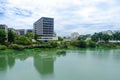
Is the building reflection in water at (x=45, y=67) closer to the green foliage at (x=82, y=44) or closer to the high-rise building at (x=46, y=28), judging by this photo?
the green foliage at (x=82, y=44)

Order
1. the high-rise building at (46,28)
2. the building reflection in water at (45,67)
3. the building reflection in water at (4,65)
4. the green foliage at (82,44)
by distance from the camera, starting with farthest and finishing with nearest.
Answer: the high-rise building at (46,28) → the green foliage at (82,44) → the building reflection in water at (45,67) → the building reflection in water at (4,65)

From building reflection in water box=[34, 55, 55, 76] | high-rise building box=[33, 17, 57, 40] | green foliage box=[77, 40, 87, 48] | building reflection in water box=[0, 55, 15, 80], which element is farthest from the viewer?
high-rise building box=[33, 17, 57, 40]

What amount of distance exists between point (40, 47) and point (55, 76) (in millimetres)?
17924

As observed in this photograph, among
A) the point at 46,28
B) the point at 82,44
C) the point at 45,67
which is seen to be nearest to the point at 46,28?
the point at 46,28

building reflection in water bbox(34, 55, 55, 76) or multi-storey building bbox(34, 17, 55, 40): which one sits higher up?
multi-storey building bbox(34, 17, 55, 40)

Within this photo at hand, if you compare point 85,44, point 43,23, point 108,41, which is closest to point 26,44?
point 85,44

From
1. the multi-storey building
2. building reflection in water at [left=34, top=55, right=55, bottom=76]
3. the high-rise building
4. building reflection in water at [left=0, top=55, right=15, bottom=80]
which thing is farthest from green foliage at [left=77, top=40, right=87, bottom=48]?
building reflection in water at [left=0, top=55, right=15, bottom=80]

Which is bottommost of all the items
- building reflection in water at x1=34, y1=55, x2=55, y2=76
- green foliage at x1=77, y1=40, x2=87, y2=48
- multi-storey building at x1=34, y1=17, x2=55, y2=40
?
building reflection in water at x1=34, y1=55, x2=55, y2=76

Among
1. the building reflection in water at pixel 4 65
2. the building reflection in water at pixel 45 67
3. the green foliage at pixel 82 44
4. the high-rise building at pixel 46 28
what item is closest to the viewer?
the building reflection in water at pixel 4 65

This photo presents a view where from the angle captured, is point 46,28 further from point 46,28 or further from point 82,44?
point 82,44

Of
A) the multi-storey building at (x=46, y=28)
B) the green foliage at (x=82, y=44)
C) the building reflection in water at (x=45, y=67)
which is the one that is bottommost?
the building reflection in water at (x=45, y=67)

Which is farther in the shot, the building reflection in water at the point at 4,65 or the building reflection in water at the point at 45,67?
the building reflection in water at the point at 45,67

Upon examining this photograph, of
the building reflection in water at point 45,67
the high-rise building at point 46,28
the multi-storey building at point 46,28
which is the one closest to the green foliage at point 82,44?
the multi-storey building at point 46,28

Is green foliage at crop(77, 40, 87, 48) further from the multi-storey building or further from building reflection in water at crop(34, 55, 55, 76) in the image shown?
building reflection in water at crop(34, 55, 55, 76)
